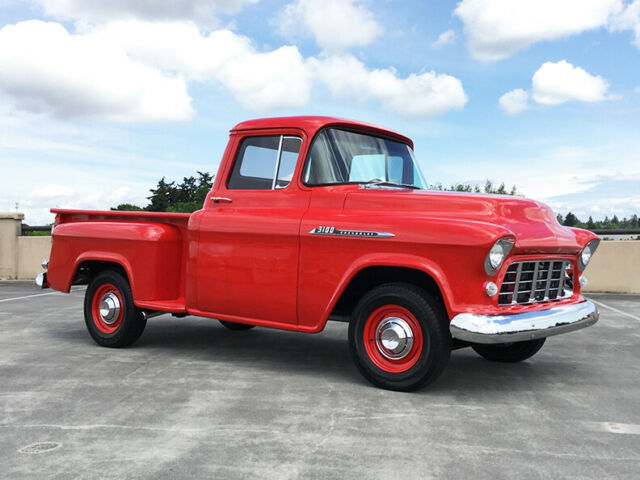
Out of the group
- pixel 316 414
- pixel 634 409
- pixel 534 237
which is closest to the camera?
pixel 316 414

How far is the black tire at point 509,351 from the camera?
223 inches

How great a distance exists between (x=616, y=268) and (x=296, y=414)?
1026 centimetres

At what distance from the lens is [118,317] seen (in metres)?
6.30

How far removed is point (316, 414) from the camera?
160 inches

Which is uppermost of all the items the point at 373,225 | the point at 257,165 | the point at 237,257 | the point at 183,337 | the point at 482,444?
the point at 257,165

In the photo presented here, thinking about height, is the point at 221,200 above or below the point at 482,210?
below


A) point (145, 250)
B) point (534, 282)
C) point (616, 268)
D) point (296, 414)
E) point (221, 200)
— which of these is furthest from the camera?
point (616, 268)

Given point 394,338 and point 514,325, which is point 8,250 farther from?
point 514,325

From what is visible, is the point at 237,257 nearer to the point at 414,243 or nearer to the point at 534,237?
the point at 414,243

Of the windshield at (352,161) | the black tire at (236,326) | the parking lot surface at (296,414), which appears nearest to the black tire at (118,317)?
the parking lot surface at (296,414)

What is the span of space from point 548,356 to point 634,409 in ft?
6.20

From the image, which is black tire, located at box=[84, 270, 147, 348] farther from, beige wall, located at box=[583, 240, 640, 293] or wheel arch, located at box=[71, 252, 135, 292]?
beige wall, located at box=[583, 240, 640, 293]

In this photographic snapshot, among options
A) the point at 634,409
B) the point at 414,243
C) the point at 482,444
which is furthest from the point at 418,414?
the point at 634,409

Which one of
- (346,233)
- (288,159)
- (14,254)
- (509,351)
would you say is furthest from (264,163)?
(14,254)
